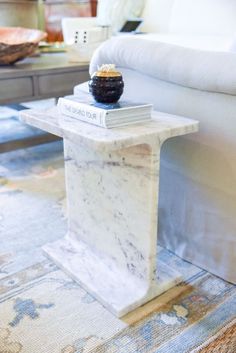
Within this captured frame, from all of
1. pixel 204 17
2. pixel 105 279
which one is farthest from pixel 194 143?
pixel 204 17

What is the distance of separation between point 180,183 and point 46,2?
9.76ft

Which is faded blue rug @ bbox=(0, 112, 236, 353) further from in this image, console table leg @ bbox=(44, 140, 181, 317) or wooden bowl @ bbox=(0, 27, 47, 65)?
wooden bowl @ bbox=(0, 27, 47, 65)

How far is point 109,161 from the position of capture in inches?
41.3

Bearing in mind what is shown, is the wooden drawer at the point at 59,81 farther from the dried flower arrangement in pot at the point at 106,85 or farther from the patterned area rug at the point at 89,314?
the dried flower arrangement in pot at the point at 106,85

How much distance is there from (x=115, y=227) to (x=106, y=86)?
39 cm

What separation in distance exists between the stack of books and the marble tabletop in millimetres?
13

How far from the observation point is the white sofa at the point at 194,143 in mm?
958

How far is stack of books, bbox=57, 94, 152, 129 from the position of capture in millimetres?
864

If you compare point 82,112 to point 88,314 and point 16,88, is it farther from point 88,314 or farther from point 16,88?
point 16,88

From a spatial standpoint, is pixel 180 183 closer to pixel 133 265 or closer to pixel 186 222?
pixel 186 222

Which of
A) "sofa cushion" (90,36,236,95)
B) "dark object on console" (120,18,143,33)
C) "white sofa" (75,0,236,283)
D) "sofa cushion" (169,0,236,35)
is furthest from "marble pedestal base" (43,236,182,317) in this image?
"dark object on console" (120,18,143,33)

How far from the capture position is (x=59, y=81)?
70.7 inches

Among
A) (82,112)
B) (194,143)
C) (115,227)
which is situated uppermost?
(82,112)

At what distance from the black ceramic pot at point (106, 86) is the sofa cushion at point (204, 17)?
1.24 m
